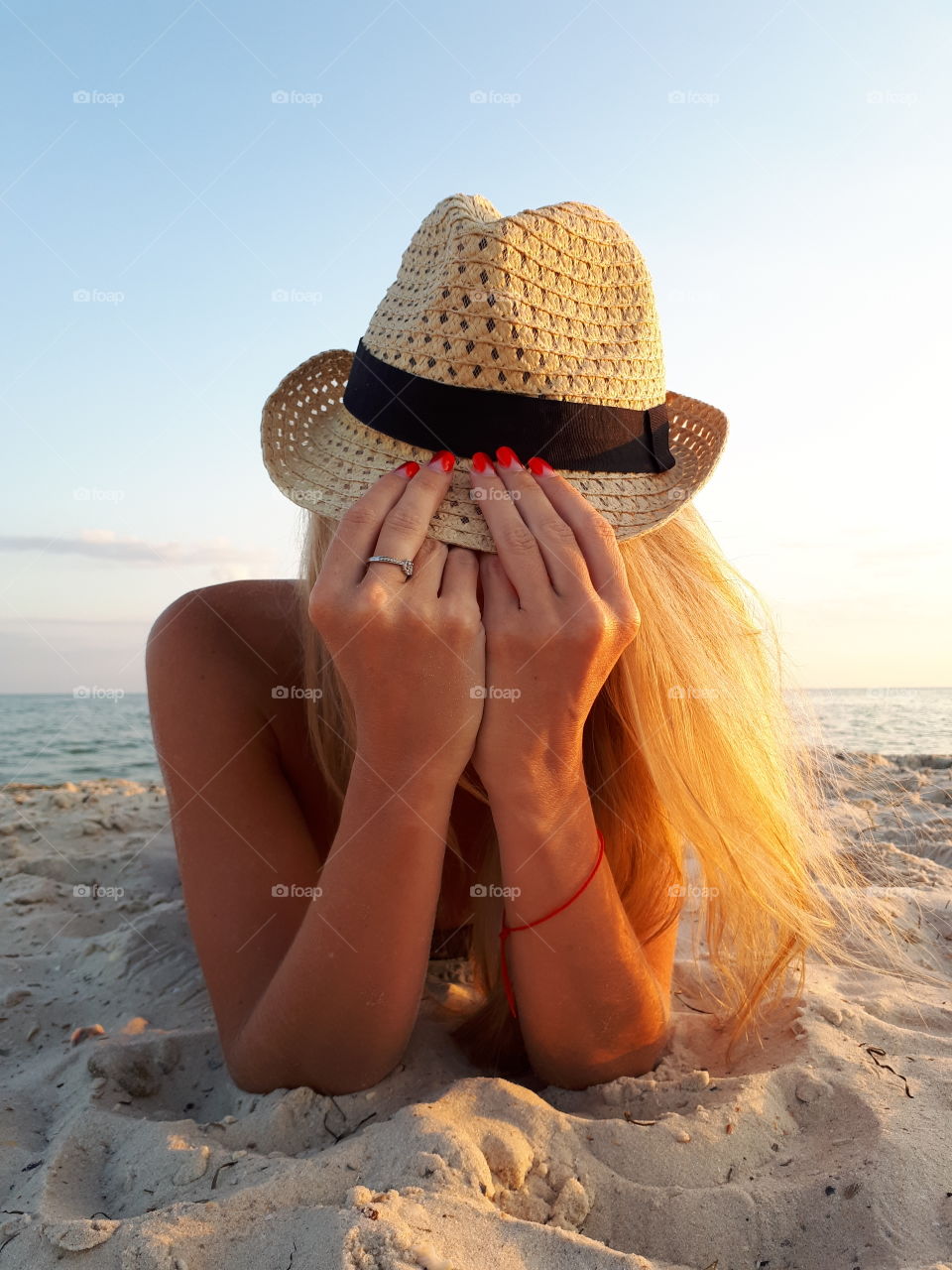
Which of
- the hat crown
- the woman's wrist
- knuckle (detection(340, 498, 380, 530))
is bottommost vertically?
the woman's wrist

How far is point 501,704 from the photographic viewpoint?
5.59 feet

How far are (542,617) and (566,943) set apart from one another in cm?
71

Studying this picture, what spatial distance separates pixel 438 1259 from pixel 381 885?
2.16ft

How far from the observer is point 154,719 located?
2.17m

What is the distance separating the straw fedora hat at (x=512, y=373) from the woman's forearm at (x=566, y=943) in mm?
563

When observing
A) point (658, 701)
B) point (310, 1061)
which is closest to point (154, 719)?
point (310, 1061)

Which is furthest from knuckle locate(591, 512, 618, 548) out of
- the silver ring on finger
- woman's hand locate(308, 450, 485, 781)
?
the silver ring on finger

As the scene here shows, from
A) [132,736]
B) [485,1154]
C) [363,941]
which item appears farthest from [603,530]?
[132,736]

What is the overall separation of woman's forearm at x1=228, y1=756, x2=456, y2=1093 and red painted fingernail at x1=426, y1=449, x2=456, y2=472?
24.7 inches

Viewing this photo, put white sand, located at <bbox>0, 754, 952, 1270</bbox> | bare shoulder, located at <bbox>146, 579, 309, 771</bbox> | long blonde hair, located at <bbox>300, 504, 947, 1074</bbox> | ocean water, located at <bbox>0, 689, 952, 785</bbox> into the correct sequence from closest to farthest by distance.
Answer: white sand, located at <bbox>0, 754, 952, 1270</bbox> < long blonde hair, located at <bbox>300, 504, 947, 1074</bbox> < bare shoulder, located at <bbox>146, 579, 309, 771</bbox> < ocean water, located at <bbox>0, 689, 952, 785</bbox>

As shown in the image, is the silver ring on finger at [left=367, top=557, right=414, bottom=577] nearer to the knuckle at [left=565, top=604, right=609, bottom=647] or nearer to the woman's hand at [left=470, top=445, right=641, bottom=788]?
the woman's hand at [left=470, top=445, right=641, bottom=788]

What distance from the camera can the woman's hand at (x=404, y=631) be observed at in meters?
1.63

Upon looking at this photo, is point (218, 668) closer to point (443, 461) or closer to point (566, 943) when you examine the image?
point (443, 461)

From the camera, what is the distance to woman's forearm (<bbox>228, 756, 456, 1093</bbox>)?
5.61 ft
